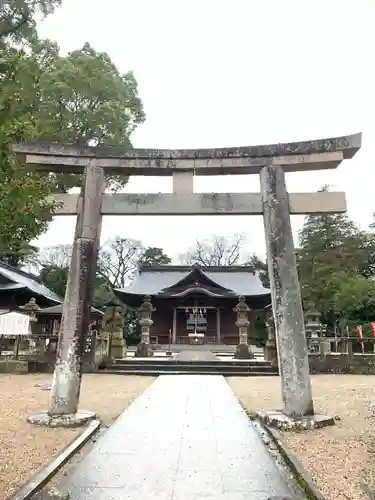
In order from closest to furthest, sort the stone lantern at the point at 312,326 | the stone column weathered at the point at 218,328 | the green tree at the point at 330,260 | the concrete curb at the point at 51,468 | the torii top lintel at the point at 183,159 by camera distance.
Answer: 1. the concrete curb at the point at 51,468
2. the torii top lintel at the point at 183,159
3. the stone lantern at the point at 312,326
4. the green tree at the point at 330,260
5. the stone column weathered at the point at 218,328

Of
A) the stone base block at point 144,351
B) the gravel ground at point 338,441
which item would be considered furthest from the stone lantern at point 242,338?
the gravel ground at point 338,441

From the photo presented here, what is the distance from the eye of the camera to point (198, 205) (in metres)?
7.12

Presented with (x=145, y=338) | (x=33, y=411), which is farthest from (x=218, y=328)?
(x=33, y=411)

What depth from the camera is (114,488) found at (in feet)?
12.1

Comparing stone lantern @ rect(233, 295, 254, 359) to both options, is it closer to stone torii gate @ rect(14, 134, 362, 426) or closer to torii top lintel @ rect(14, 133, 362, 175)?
stone torii gate @ rect(14, 134, 362, 426)

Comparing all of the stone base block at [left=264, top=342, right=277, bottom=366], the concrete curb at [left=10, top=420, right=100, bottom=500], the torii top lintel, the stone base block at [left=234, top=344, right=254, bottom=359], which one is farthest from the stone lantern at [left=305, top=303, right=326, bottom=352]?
the concrete curb at [left=10, top=420, right=100, bottom=500]

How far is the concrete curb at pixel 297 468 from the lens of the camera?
11.8ft

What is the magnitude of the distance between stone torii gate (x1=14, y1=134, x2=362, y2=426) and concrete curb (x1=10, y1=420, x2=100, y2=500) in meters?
0.73

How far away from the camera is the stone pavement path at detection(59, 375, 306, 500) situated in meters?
3.66

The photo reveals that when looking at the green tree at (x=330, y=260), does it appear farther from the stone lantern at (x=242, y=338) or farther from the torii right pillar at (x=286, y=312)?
the torii right pillar at (x=286, y=312)

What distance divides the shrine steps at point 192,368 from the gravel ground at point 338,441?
406cm

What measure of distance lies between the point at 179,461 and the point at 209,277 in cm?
2681

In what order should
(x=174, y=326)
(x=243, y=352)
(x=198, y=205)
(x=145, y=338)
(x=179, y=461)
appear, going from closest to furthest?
(x=179, y=461)
(x=198, y=205)
(x=243, y=352)
(x=145, y=338)
(x=174, y=326)

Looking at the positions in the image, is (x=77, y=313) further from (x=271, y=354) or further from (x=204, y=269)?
(x=204, y=269)
